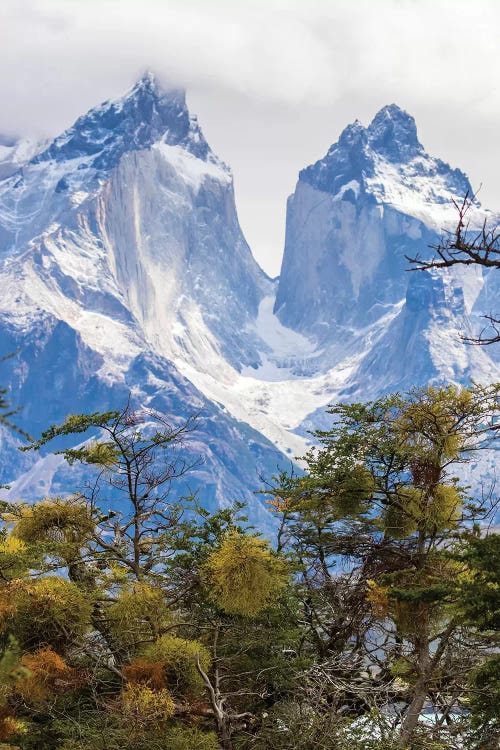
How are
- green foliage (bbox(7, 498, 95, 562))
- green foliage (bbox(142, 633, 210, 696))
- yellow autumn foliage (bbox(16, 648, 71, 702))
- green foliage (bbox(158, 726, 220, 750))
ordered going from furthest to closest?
1. green foliage (bbox(7, 498, 95, 562))
2. green foliage (bbox(142, 633, 210, 696))
3. yellow autumn foliage (bbox(16, 648, 71, 702))
4. green foliage (bbox(158, 726, 220, 750))

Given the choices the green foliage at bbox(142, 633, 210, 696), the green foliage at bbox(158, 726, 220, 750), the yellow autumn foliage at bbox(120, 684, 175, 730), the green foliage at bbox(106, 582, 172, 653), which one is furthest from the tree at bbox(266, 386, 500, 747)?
the green foliage at bbox(106, 582, 172, 653)

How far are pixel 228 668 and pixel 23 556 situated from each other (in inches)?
196

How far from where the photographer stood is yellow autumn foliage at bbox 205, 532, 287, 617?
19359 mm

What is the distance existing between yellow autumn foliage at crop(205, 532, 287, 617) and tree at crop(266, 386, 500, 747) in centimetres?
Answer: 183

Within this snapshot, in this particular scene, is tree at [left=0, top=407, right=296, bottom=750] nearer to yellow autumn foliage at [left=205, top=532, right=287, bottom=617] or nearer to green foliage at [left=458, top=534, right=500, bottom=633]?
yellow autumn foliage at [left=205, top=532, right=287, bottom=617]

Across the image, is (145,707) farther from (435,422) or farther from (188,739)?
(435,422)

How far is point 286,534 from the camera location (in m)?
25.7

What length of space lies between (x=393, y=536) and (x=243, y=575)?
4864 mm

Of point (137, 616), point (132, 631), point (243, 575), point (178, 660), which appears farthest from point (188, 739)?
point (243, 575)

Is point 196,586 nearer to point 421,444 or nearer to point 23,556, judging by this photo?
point 23,556

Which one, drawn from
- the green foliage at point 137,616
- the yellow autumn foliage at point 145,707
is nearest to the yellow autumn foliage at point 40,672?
the green foliage at point 137,616

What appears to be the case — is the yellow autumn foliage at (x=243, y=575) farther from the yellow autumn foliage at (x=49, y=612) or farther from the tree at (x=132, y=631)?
the yellow autumn foliage at (x=49, y=612)

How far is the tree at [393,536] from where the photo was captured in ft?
64.4

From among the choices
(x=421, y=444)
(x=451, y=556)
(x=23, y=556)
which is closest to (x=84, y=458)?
(x=23, y=556)
